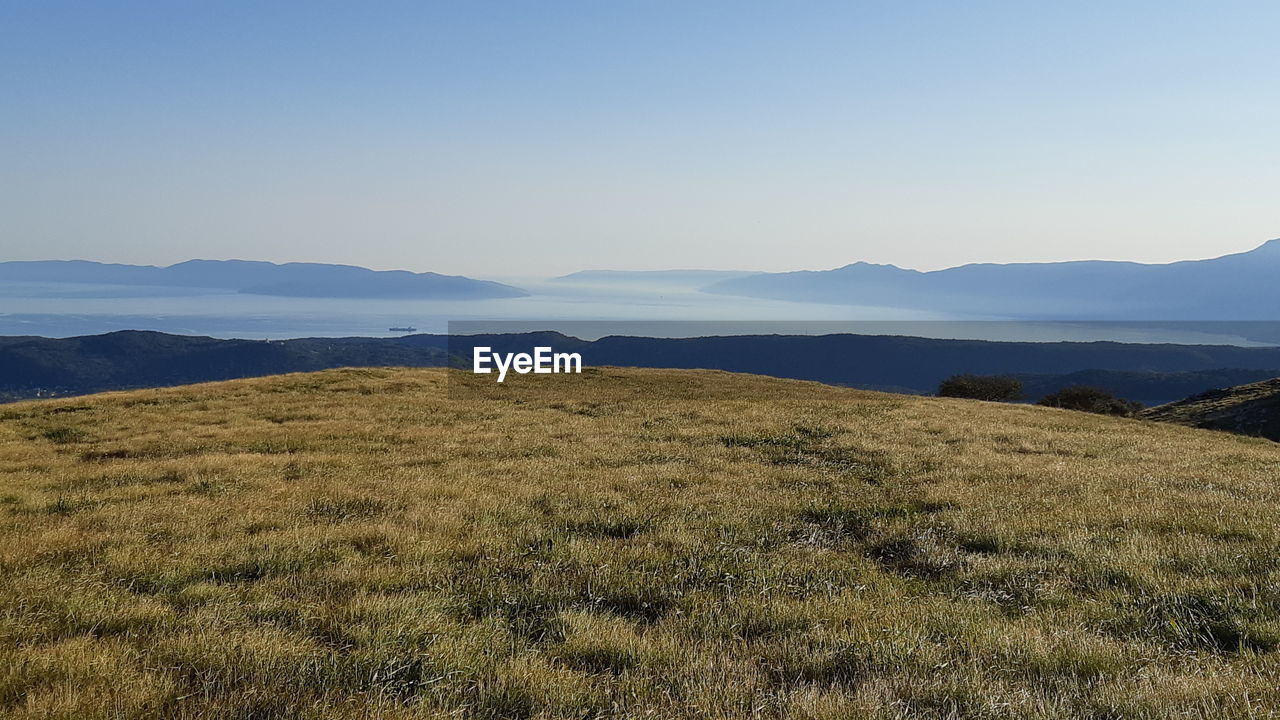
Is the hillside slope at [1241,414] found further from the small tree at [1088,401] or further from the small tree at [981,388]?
the small tree at [981,388]

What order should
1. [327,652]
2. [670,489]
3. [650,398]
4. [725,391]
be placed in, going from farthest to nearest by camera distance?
[725,391]
[650,398]
[670,489]
[327,652]

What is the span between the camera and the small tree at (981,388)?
311ft

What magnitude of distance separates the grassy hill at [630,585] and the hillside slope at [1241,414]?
54.0 metres

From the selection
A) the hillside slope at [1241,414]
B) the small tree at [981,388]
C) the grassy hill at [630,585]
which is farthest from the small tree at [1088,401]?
the grassy hill at [630,585]

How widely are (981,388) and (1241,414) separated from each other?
3158cm

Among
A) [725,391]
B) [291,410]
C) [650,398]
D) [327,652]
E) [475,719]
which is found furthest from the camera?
[725,391]

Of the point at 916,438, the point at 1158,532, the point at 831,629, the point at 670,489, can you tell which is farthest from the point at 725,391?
the point at 831,629

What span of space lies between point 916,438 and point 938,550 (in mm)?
15519

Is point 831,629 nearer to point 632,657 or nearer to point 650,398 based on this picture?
point 632,657

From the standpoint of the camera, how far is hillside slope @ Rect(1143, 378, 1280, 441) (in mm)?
60750

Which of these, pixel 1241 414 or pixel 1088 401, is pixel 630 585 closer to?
pixel 1241 414

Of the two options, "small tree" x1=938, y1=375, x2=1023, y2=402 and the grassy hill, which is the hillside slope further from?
the grassy hill

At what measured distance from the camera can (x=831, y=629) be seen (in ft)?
22.6

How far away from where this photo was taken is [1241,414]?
218 feet
